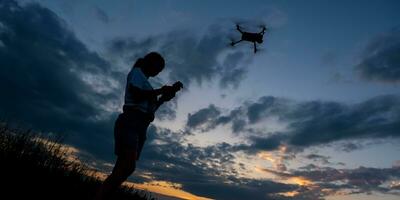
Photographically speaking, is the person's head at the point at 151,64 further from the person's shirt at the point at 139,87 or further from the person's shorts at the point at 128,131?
A: the person's shorts at the point at 128,131

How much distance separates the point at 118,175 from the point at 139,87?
1012 mm

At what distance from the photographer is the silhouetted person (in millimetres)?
4094

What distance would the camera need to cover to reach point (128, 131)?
4.16 meters

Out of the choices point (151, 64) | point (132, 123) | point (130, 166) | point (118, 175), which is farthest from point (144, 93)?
point (118, 175)

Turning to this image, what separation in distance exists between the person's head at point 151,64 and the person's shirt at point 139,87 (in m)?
0.16

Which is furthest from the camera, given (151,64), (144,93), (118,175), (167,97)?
A: (167,97)

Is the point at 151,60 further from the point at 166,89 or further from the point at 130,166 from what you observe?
the point at 130,166

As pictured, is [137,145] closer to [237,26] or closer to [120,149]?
[120,149]

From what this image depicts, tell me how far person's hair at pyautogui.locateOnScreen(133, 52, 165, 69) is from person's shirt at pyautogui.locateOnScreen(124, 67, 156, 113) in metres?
0.18

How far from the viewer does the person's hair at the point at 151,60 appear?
4.61 m

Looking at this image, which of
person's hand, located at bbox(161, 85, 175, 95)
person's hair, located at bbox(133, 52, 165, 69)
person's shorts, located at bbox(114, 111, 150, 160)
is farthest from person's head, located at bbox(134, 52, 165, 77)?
person's shorts, located at bbox(114, 111, 150, 160)

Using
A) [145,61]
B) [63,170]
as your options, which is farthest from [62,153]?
[145,61]

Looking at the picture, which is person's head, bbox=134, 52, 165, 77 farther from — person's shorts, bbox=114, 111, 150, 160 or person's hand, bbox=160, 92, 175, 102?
person's shorts, bbox=114, 111, 150, 160

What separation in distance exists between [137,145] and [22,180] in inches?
95.0
